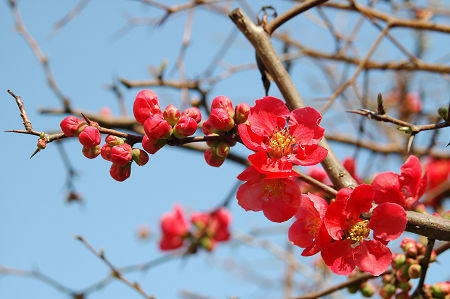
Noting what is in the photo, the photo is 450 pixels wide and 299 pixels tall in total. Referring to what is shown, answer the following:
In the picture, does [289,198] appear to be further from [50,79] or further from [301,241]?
[50,79]

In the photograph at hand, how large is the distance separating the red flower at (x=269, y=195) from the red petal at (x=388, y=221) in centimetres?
17

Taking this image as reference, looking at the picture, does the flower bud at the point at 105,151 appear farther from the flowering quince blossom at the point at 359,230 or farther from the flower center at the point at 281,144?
the flowering quince blossom at the point at 359,230

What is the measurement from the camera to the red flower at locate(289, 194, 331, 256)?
1.09 m

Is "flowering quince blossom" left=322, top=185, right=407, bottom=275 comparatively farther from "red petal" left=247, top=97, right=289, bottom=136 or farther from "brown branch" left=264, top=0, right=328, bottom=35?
"brown branch" left=264, top=0, right=328, bottom=35

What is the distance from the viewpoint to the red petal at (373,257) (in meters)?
1.09

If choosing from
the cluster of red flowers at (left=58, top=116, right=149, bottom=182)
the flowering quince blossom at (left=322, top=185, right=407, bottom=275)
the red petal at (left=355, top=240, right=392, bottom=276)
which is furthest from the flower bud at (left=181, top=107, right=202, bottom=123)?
the red petal at (left=355, top=240, right=392, bottom=276)

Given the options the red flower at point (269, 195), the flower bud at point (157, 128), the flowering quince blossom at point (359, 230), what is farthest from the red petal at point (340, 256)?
the flower bud at point (157, 128)

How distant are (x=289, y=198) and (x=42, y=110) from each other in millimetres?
2238

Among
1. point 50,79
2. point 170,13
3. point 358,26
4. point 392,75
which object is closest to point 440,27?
point 358,26

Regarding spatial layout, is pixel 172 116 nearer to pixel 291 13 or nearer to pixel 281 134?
pixel 281 134

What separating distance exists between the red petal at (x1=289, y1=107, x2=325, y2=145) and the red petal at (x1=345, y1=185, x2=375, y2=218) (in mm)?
166

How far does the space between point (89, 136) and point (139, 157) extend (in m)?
0.12

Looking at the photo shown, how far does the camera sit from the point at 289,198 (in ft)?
3.46

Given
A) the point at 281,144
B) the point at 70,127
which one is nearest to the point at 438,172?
the point at 281,144
